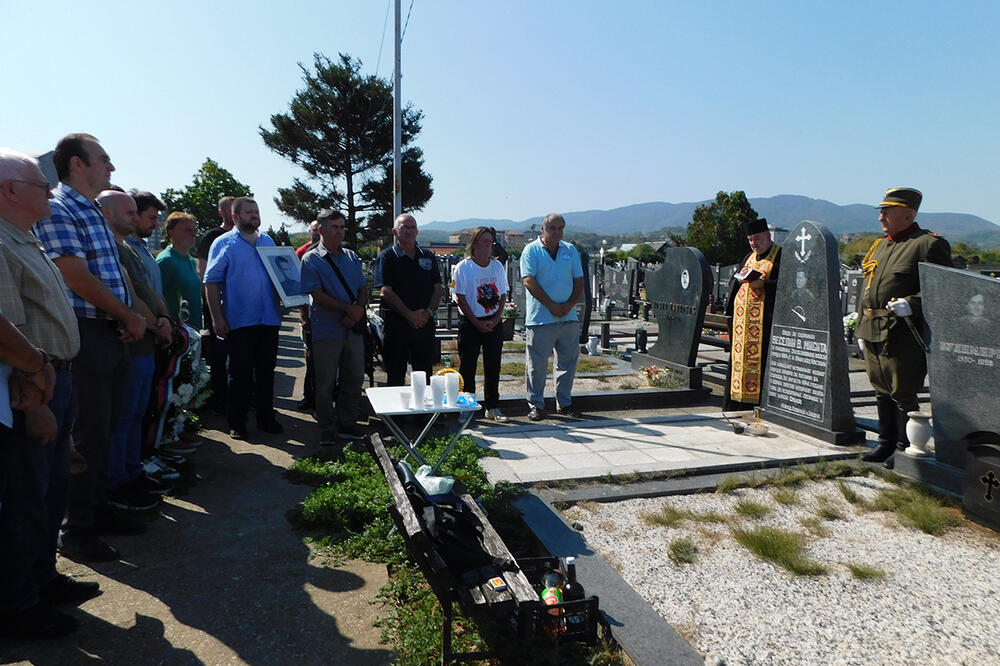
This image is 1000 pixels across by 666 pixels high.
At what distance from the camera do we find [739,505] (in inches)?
156

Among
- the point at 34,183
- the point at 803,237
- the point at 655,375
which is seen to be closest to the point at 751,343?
the point at 803,237

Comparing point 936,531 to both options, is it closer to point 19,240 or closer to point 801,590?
point 801,590

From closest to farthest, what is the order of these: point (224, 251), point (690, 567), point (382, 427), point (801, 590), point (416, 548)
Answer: point (416, 548) → point (801, 590) → point (690, 567) → point (224, 251) → point (382, 427)

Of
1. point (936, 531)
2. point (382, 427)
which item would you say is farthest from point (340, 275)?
point (936, 531)

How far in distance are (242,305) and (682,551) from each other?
13.3 feet

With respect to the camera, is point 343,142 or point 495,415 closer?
point 495,415

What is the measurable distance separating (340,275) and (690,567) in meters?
3.74

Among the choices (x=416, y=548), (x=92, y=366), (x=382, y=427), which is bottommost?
(x=382, y=427)

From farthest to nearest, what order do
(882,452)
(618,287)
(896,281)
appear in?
(618,287)
(882,452)
(896,281)

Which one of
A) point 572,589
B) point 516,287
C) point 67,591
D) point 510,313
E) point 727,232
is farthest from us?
point 727,232

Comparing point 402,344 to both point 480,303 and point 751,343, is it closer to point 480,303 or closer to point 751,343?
point 480,303

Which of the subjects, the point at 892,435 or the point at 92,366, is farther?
the point at 892,435

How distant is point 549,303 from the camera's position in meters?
6.08

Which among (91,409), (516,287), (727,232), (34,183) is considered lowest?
(91,409)
